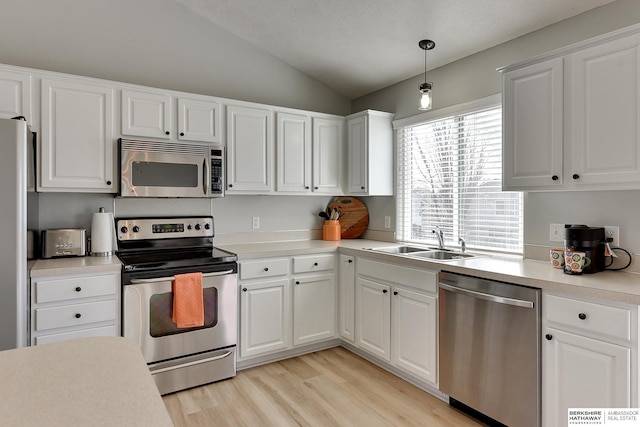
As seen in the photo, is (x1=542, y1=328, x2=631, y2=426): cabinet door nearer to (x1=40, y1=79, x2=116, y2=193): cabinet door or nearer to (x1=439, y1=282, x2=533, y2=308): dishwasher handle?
(x1=439, y1=282, x2=533, y2=308): dishwasher handle

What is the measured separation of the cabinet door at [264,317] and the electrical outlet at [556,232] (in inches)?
74.3

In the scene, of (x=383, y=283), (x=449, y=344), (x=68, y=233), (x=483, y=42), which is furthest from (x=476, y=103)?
(x=68, y=233)

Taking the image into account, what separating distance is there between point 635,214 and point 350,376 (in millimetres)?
2052

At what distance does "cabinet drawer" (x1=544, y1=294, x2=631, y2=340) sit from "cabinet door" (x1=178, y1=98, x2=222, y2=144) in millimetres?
2514

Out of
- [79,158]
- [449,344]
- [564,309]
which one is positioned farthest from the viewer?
[79,158]

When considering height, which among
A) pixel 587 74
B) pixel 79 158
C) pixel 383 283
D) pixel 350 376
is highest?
pixel 587 74

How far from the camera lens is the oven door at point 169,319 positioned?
8.09 feet

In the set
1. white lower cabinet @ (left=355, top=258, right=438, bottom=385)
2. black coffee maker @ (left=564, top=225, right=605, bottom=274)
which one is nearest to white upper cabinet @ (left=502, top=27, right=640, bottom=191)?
black coffee maker @ (left=564, top=225, right=605, bottom=274)

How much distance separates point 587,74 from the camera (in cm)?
201

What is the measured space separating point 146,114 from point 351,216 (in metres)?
2.09

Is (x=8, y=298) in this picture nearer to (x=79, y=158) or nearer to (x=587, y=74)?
(x=79, y=158)

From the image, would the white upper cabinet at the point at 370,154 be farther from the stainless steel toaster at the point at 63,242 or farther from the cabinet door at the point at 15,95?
the cabinet door at the point at 15,95

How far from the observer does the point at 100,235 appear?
106 inches

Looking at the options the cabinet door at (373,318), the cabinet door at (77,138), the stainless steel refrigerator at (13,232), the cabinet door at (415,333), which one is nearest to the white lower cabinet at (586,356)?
the cabinet door at (415,333)
